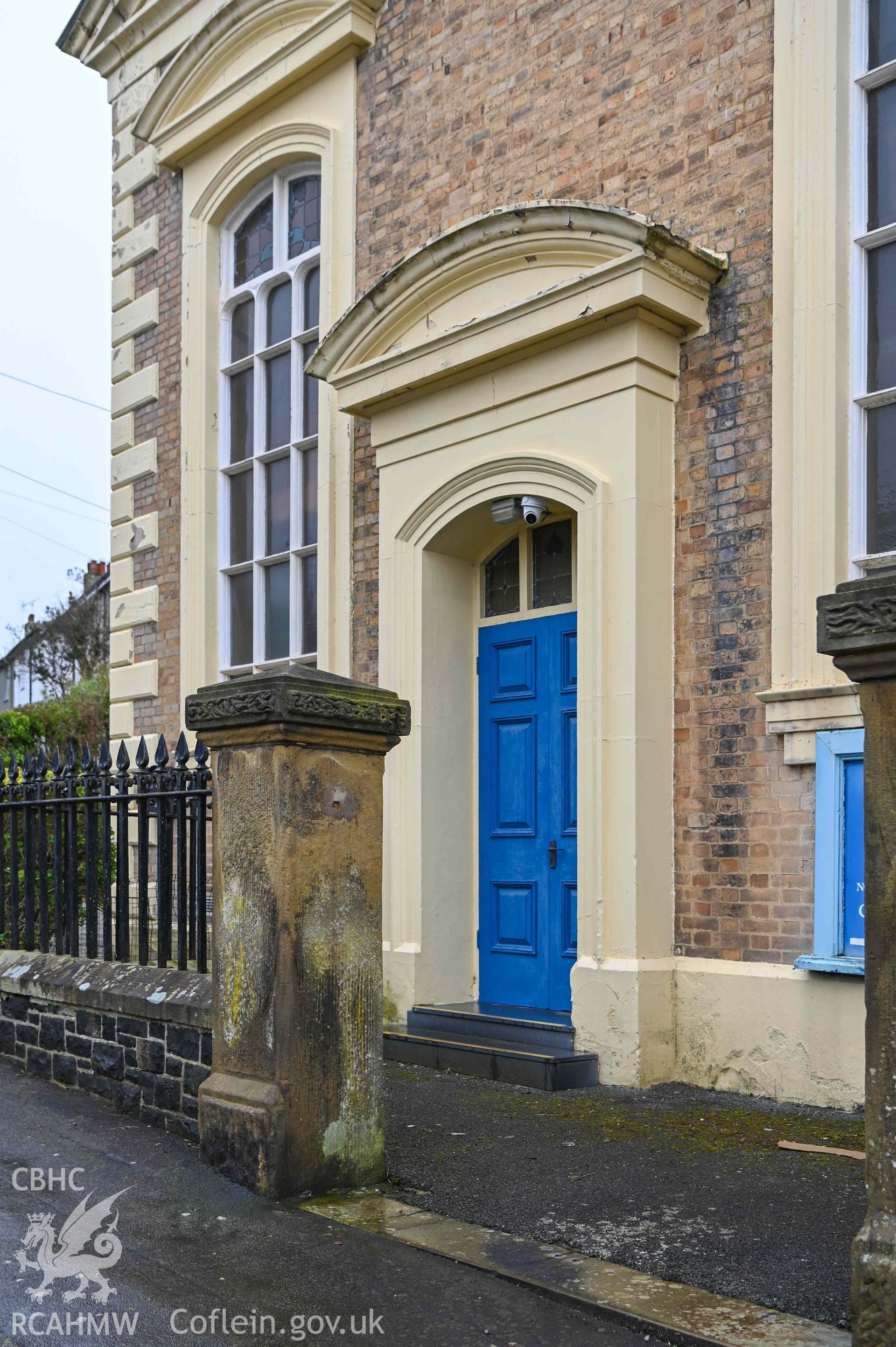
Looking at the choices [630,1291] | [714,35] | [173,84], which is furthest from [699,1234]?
[173,84]

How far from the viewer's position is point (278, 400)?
10680 mm

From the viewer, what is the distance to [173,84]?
1137 centimetres

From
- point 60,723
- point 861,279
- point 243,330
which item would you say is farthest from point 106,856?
point 60,723

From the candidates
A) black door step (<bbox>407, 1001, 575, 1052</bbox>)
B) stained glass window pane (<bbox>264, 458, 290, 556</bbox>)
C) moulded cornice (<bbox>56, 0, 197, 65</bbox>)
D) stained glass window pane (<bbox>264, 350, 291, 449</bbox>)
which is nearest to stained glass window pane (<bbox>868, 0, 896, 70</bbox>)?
stained glass window pane (<bbox>264, 350, 291, 449</bbox>)

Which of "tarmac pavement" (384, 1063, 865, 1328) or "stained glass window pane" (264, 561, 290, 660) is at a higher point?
"stained glass window pane" (264, 561, 290, 660)

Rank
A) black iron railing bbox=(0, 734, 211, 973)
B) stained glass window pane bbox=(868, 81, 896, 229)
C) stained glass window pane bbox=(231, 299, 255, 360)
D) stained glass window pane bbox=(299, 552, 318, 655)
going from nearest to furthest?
black iron railing bbox=(0, 734, 211, 973), stained glass window pane bbox=(868, 81, 896, 229), stained glass window pane bbox=(299, 552, 318, 655), stained glass window pane bbox=(231, 299, 255, 360)

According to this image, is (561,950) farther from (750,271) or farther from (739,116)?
(739,116)

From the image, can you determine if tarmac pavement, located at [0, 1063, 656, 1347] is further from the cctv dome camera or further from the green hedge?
the green hedge

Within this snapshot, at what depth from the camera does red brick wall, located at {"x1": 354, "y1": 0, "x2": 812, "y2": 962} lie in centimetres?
684

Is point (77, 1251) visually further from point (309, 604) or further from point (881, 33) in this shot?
point (881, 33)

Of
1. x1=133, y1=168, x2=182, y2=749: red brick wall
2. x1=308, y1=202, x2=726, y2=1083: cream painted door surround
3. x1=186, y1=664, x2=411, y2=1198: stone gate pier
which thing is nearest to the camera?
x1=186, y1=664, x2=411, y2=1198: stone gate pier

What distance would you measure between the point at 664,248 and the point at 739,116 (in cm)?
96

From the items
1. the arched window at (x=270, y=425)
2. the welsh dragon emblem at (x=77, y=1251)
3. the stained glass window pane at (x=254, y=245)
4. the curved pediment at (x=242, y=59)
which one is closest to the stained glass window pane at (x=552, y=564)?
the arched window at (x=270, y=425)

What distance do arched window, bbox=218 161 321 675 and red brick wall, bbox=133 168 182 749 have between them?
59 cm
